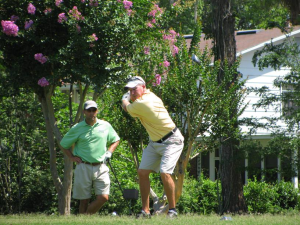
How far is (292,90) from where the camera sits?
1201 cm

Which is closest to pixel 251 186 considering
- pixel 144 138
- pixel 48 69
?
pixel 144 138

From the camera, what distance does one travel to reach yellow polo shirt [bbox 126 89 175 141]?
656cm

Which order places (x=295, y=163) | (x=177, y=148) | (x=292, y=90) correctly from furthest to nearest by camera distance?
(x=292, y=90), (x=295, y=163), (x=177, y=148)

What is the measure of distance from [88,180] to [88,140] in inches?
24.3

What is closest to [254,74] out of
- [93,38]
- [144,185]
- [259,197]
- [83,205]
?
[259,197]

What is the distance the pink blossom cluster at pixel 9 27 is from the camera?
8.52 metres

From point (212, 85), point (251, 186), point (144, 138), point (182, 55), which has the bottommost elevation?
point (251, 186)

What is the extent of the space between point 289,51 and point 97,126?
18.6 feet

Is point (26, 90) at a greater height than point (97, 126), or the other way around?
point (26, 90)

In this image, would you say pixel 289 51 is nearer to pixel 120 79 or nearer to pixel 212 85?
pixel 212 85

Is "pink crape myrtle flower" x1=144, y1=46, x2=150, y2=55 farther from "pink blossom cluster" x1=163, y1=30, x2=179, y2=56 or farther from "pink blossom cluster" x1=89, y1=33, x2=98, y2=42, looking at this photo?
"pink blossom cluster" x1=89, y1=33, x2=98, y2=42

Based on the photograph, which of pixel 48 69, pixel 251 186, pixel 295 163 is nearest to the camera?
pixel 48 69

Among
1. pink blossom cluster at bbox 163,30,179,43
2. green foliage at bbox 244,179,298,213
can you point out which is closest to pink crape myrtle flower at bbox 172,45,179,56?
pink blossom cluster at bbox 163,30,179,43

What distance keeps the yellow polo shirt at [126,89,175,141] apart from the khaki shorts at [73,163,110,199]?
1305mm
